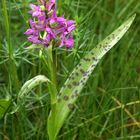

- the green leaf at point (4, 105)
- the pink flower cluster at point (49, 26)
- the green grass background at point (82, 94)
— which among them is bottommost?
the green grass background at point (82, 94)

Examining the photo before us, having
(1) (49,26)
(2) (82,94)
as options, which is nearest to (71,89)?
(1) (49,26)

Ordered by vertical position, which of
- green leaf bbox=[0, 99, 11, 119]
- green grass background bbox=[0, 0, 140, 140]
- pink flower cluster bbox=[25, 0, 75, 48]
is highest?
pink flower cluster bbox=[25, 0, 75, 48]

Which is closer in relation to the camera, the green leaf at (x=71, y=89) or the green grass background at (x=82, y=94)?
the green leaf at (x=71, y=89)

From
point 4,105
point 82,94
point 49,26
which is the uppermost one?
point 49,26

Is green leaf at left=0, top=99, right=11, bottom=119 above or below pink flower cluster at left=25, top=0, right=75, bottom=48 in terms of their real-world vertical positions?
below

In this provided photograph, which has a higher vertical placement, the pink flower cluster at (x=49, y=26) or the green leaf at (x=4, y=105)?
the pink flower cluster at (x=49, y=26)

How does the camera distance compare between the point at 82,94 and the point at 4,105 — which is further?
the point at 82,94

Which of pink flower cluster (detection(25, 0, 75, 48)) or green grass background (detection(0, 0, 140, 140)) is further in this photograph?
green grass background (detection(0, 0, 140, 140))

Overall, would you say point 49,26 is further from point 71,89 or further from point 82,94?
point 82,94

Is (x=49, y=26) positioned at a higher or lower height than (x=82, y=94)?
higher
